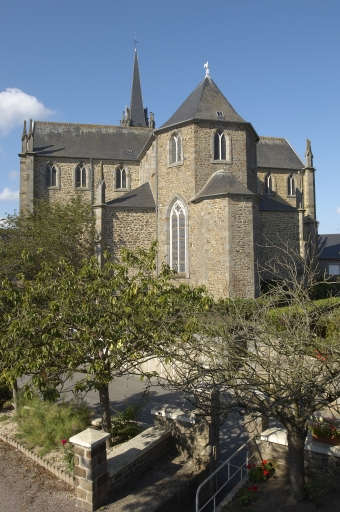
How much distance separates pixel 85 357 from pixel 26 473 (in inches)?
87.1

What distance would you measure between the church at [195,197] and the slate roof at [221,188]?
1.7 inches

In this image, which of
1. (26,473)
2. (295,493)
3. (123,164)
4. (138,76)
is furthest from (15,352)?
(138,76)

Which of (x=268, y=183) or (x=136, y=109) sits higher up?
(x=136, y=109)

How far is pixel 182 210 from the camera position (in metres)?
17.9

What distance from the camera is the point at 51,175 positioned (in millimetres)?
25375

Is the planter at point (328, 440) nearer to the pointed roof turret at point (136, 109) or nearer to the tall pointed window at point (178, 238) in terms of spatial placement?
the tall pointed window at point (178, 238)

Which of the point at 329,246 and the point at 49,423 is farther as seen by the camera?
the point at 329,246

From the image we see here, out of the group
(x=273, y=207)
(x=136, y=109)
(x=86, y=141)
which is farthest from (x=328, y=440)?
(x=136, y=109)

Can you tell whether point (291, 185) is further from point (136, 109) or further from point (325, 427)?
point (325, 427)

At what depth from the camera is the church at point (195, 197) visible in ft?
51.9

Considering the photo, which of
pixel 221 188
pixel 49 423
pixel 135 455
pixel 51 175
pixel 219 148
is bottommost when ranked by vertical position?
pixel 135 455

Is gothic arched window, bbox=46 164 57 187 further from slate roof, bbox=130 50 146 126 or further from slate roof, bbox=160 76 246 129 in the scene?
slate roof, bbox=130 50 146 126

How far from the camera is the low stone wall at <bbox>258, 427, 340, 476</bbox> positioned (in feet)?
19.4

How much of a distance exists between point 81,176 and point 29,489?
22180mm
